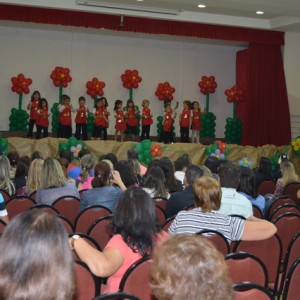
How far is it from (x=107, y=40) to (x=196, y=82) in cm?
289

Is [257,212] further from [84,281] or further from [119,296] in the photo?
[119,296]

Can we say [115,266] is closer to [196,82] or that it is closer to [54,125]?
[54,125]

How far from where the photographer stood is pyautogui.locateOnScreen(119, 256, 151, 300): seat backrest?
2.96 metres

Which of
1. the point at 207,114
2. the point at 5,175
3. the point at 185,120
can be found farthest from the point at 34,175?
the point at 207,114

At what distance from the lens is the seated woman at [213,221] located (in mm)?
3656

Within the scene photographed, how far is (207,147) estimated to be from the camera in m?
12.6

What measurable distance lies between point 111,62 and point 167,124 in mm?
2522

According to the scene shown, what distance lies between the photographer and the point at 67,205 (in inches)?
210

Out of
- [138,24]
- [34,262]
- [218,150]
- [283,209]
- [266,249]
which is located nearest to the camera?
[34,262]

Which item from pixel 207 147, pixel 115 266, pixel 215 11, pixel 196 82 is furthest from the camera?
pixel 196 82

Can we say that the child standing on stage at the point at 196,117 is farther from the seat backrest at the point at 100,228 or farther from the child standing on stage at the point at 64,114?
the seat backrest at the point at 100,228

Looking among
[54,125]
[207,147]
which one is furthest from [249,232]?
[54,125]

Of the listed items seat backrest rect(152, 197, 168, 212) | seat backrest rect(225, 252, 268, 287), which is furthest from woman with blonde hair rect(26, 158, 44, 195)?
seat backrest rect(225, 252, 268, 287)

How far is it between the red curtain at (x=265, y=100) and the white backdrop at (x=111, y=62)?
55.6 inches
